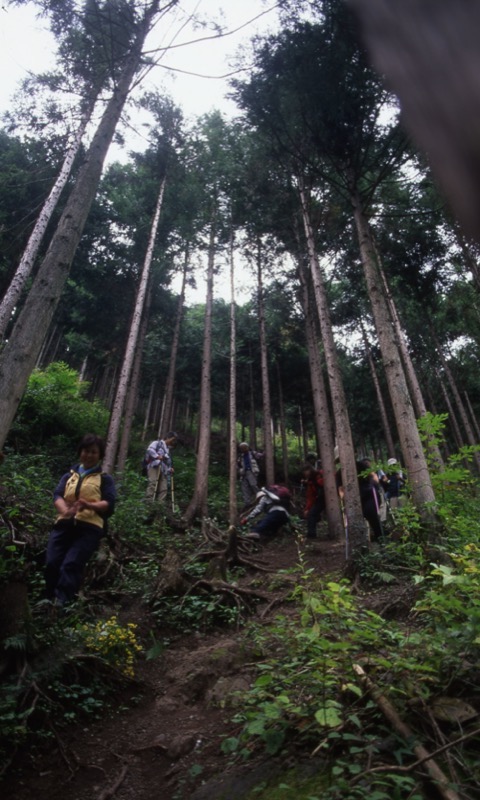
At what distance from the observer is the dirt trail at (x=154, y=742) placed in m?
2.17

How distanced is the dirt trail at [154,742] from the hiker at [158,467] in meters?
7.13

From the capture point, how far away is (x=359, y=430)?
87.2 ft

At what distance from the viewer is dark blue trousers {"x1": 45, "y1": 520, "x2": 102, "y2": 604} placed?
3674mm

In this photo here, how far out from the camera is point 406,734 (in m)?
1.71

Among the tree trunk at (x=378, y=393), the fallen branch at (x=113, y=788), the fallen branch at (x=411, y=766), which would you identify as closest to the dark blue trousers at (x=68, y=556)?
the fallen branch at (x=113, y=788)

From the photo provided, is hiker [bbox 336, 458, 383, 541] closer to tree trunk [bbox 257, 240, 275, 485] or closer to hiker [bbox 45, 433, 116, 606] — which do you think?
hiker [bbox 45, 433, 116, 606]

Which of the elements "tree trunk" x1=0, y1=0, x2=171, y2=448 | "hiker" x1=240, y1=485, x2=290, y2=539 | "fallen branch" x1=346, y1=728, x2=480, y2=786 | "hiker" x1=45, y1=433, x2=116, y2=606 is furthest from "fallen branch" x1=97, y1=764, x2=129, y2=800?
"hiker" x1=240, y1=485, x2=290, y2=539

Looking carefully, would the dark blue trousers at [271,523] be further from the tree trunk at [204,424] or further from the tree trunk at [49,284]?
the tree trunk at [49,284]

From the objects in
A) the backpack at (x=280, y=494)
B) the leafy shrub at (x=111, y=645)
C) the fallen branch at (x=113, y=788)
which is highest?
the backpack at (x=280, y=494)

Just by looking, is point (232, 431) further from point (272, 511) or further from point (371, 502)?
point (371, 502)

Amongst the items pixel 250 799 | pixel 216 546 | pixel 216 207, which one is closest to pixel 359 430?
pixel 216 207

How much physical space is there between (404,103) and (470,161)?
40 cm

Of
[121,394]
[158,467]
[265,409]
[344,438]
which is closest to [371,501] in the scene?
[344,438]

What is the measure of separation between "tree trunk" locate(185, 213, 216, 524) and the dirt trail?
7.23 meters
